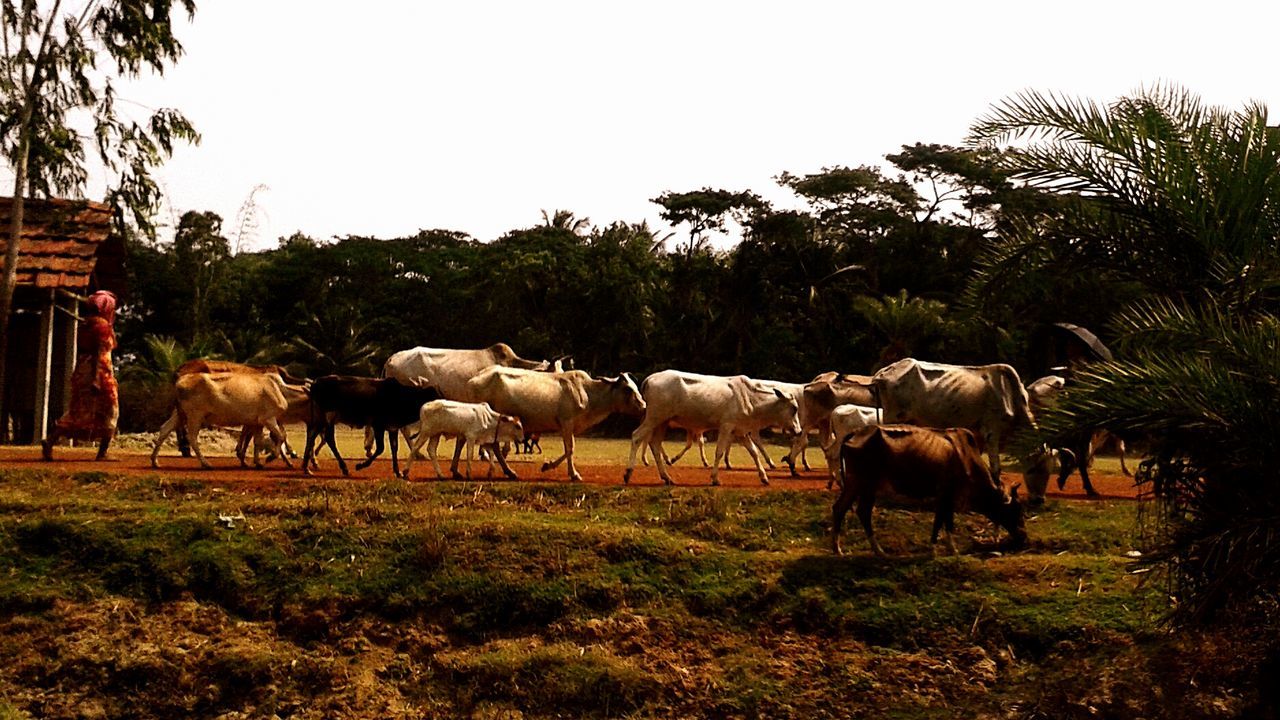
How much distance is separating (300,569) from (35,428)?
35.1 feet

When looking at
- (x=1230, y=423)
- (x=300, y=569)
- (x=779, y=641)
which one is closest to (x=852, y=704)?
(x=779, y=641)

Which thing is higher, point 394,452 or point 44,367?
point 44,367

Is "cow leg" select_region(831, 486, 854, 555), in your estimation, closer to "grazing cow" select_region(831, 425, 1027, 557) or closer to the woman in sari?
Answer: "grazing cow" select_region(831, 425, 1027, 557)

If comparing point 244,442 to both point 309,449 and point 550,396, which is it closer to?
point 309,449

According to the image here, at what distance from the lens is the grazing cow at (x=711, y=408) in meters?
17.8

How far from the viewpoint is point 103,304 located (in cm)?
1838

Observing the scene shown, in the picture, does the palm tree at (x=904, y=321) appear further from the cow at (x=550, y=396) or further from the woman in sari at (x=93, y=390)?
the woman in sari at (x=93, y=390)

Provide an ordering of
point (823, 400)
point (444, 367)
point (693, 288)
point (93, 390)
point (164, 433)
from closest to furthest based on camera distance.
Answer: point (164, 433)
point (93, 390)
point (823, 400)
point (444, 367)
point (693, 288)

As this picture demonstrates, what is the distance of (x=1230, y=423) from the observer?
379 inches

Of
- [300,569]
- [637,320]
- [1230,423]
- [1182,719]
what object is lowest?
[1182,719]

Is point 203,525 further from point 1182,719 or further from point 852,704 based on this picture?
point 1182,719

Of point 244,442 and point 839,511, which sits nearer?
point 839,511

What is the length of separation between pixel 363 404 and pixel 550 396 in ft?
7.98

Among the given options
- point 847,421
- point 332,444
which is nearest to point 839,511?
point 847,421
